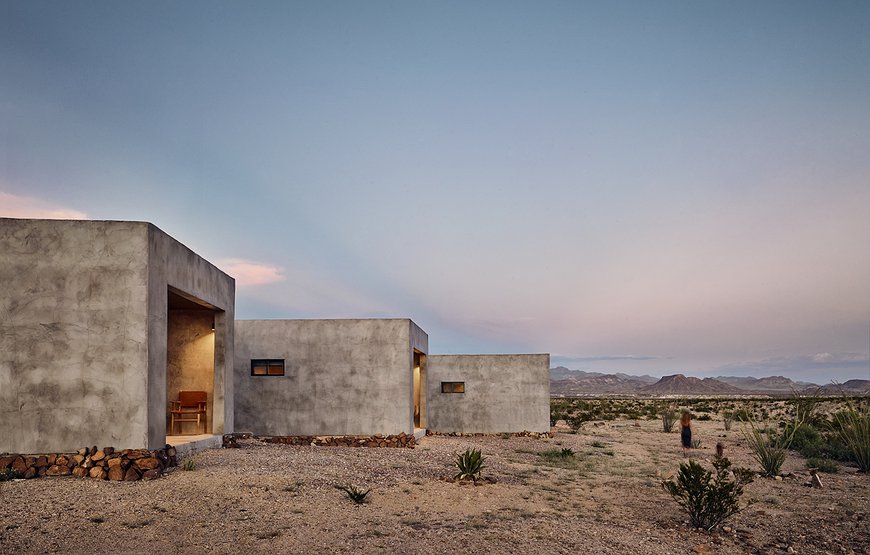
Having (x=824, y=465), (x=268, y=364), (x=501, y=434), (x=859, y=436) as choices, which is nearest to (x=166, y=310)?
(x=268, y=364)

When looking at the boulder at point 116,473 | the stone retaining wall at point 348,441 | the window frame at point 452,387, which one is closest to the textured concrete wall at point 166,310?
the boulder at point 116,473

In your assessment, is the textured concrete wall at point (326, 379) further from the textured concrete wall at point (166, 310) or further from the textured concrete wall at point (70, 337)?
the textured concrete wall at point (70, 337)

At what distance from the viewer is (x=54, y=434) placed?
9.48m

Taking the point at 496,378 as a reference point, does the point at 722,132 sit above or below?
above

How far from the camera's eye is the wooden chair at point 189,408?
1433 cm

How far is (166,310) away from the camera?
1066 centimetres

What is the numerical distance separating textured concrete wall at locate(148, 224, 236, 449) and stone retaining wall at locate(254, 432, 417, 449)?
380cm

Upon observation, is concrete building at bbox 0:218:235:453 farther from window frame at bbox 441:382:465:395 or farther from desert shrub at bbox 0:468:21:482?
Answer: window frame at bbox 441:382:465:395

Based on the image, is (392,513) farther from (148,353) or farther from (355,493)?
(148,353)

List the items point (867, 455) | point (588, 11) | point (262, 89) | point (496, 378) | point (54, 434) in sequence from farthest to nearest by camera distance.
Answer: point (496, 378) → point (262, 89) → point (588, 11) → point (867, 455) → point (54, 434)

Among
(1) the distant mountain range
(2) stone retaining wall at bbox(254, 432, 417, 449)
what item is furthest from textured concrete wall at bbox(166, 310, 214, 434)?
(1) the distant mountain range

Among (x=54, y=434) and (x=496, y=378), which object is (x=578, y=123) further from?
(x=54, y=434)

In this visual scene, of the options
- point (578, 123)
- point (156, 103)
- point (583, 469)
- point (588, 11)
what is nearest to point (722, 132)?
point (578, 123)

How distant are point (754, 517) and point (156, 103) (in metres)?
16.0
